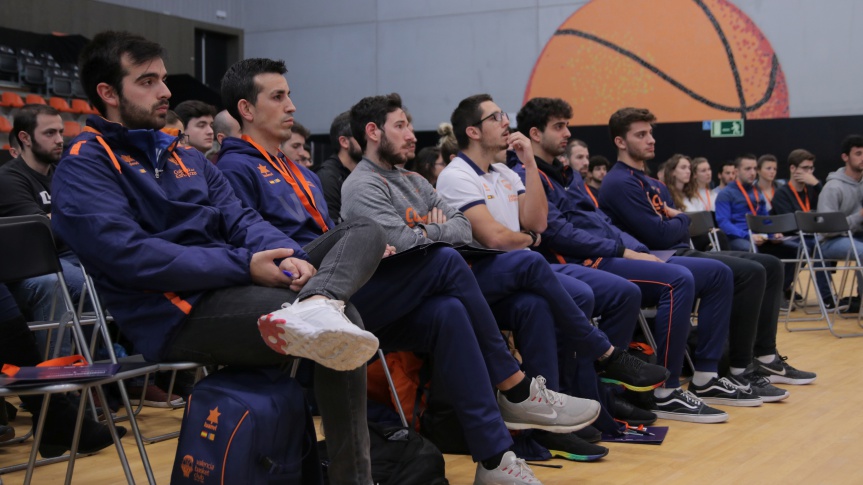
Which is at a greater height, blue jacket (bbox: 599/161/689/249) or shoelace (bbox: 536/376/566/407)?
blue jacket (bbox: 599/161/689/249)

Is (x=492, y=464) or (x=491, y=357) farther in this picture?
(x=491, y=357)

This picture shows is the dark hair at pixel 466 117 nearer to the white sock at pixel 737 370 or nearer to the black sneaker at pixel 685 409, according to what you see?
the black sneaker at pixel 685 409

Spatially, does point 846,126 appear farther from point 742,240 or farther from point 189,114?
point 189,114

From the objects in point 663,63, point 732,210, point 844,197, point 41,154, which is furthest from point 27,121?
point 663,63

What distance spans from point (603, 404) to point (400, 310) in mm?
1324

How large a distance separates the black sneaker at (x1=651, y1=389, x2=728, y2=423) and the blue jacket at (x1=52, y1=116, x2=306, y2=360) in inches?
85.6

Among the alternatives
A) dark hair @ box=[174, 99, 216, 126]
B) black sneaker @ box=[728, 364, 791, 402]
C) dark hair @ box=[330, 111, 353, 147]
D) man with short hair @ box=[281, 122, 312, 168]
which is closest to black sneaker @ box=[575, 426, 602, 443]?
black sneaker @ box=[728, 364, 791, 402]

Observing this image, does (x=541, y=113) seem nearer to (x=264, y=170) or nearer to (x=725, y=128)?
(x=264, y=170)

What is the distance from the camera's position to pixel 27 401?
10.4 ft

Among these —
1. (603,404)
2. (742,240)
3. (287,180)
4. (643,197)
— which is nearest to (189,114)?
(287,180)

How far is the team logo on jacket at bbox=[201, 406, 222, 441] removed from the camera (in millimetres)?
2184

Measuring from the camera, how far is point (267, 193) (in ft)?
9.89

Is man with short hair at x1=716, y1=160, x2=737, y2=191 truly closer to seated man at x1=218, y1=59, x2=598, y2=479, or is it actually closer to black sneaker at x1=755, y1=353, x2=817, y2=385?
black sneaker at x1=755, y1=353, x2=817, y2=385

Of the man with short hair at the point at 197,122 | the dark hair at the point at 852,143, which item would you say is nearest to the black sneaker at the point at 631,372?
the man with short hair at the point at 197,122
